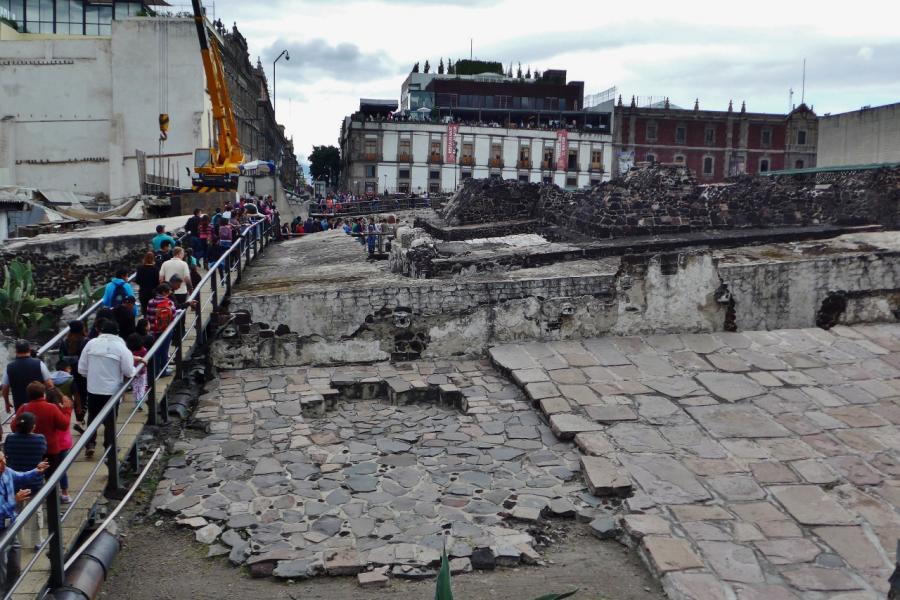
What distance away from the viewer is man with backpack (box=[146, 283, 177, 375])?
7.17 m

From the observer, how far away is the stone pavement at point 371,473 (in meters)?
5.24

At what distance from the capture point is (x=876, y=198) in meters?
14.4

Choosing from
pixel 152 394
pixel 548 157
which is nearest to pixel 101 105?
pixel 152 394

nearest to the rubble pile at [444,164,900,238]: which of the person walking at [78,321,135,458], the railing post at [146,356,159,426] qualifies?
the railing post at [146,356,159,426]

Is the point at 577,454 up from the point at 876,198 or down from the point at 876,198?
down

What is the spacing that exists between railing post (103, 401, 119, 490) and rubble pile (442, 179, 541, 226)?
1356cm

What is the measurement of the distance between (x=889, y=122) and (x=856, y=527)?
25836 mm

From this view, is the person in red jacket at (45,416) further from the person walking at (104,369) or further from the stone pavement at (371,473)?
the stone pavement at (371,473)

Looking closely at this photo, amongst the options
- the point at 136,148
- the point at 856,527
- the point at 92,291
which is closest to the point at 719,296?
the point at 856,527

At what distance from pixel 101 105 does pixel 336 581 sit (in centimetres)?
2874

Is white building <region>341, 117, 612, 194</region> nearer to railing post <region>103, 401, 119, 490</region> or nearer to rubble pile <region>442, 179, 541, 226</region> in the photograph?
rubble pile <region>442, 179, 541, 226</region>

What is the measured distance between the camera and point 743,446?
6.73 meters

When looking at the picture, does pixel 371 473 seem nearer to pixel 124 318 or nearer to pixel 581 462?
pixel 581 462

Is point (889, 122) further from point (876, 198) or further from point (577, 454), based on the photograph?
point (577, 454)
